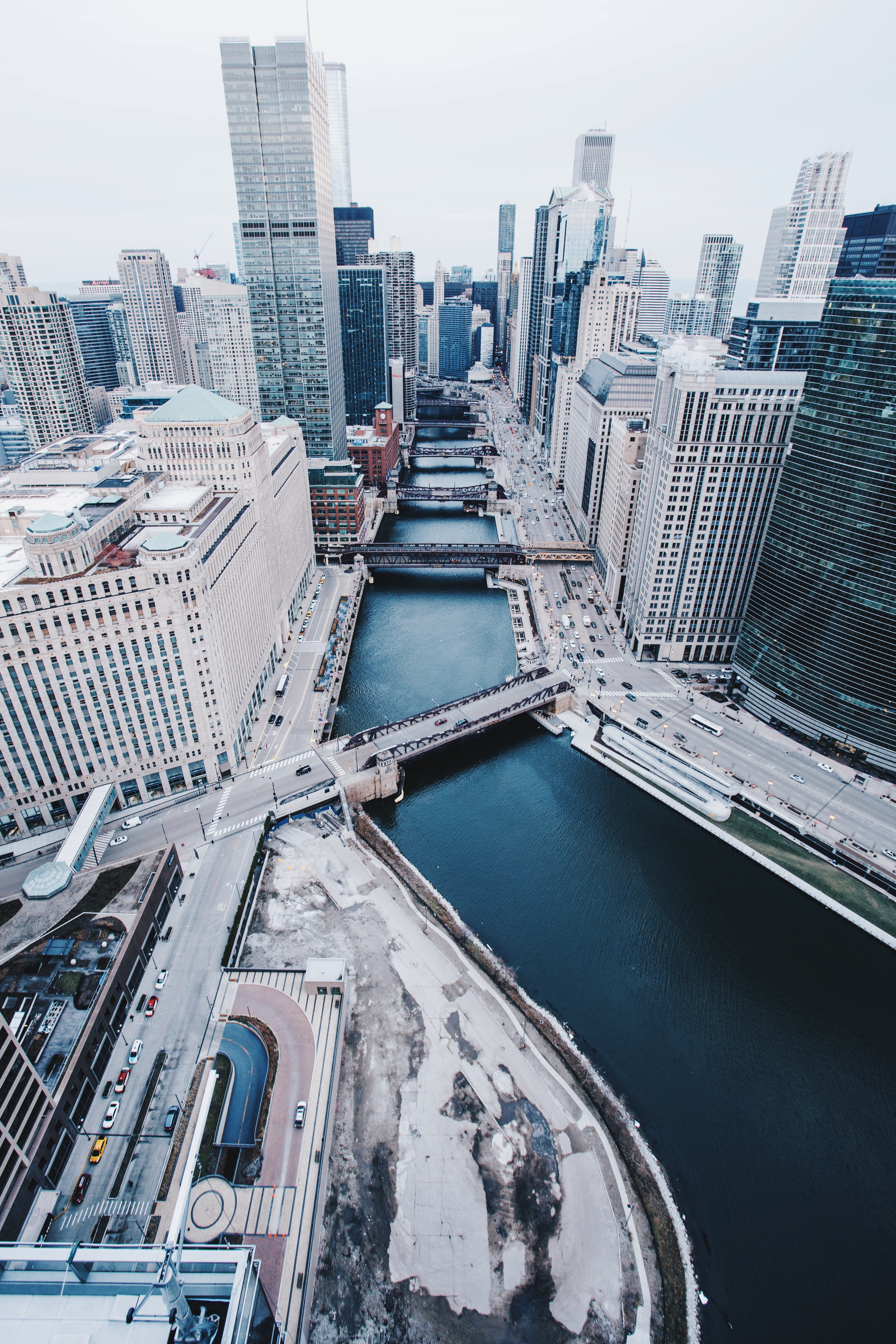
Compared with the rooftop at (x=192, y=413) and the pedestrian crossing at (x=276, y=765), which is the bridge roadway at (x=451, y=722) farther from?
the rooftop at (x=192, y=413)

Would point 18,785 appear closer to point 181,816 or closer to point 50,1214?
point 181,816

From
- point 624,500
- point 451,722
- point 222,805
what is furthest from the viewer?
point 624,500

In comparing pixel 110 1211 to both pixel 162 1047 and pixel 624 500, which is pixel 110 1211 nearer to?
pixel 162 1047

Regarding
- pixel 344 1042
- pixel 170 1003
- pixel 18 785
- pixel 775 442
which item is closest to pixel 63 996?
pixel 170 1003

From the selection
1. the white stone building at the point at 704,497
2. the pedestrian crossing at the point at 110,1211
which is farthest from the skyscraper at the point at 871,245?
the pedestrian crossing at the point at 110,1211

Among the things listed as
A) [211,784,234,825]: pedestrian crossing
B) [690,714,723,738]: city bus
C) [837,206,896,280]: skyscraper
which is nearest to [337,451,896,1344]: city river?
[690,714,723,738]: city bus

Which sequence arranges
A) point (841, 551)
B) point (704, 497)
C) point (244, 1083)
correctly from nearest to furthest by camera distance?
point (244, 1083), point (841, 551), point (704, 497)

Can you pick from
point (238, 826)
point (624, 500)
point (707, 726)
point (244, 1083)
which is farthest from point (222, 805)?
point (624, 500)
